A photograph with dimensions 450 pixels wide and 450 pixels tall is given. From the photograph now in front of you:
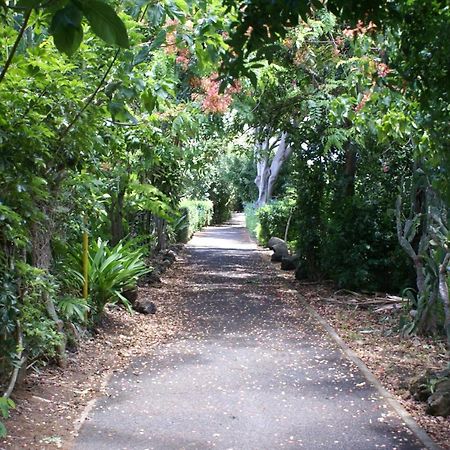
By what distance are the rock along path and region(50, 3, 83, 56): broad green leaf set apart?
352cm

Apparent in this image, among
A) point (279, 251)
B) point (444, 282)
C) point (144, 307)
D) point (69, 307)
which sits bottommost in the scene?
point (144, 307)

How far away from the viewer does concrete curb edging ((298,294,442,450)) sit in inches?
188

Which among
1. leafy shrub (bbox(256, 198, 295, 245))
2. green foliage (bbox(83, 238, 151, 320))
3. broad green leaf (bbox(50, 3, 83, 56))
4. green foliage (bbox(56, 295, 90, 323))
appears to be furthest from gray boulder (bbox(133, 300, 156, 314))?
leafy shrub (bbox(256, 198, 295, 245))

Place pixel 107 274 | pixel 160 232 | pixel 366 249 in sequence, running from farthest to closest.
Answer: pixel 160 232
pixel 366 249
pixel 107 274

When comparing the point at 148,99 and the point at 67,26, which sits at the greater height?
the point at 148,99

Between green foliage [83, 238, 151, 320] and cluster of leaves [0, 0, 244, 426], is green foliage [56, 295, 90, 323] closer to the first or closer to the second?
cluster of leaves [0, 0, 244, 426]

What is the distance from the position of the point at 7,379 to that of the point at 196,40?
3.38 meters

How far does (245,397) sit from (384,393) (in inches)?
54.1

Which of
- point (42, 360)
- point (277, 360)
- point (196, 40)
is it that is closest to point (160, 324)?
point (277, 360)

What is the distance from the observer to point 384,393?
596cm

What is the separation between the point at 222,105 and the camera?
465 inches

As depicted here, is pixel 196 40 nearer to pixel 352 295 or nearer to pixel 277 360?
pixel 277 360

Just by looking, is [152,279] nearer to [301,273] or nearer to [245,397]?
[301,273]

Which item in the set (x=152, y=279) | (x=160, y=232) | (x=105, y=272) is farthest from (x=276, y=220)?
(x=105, y=272)
